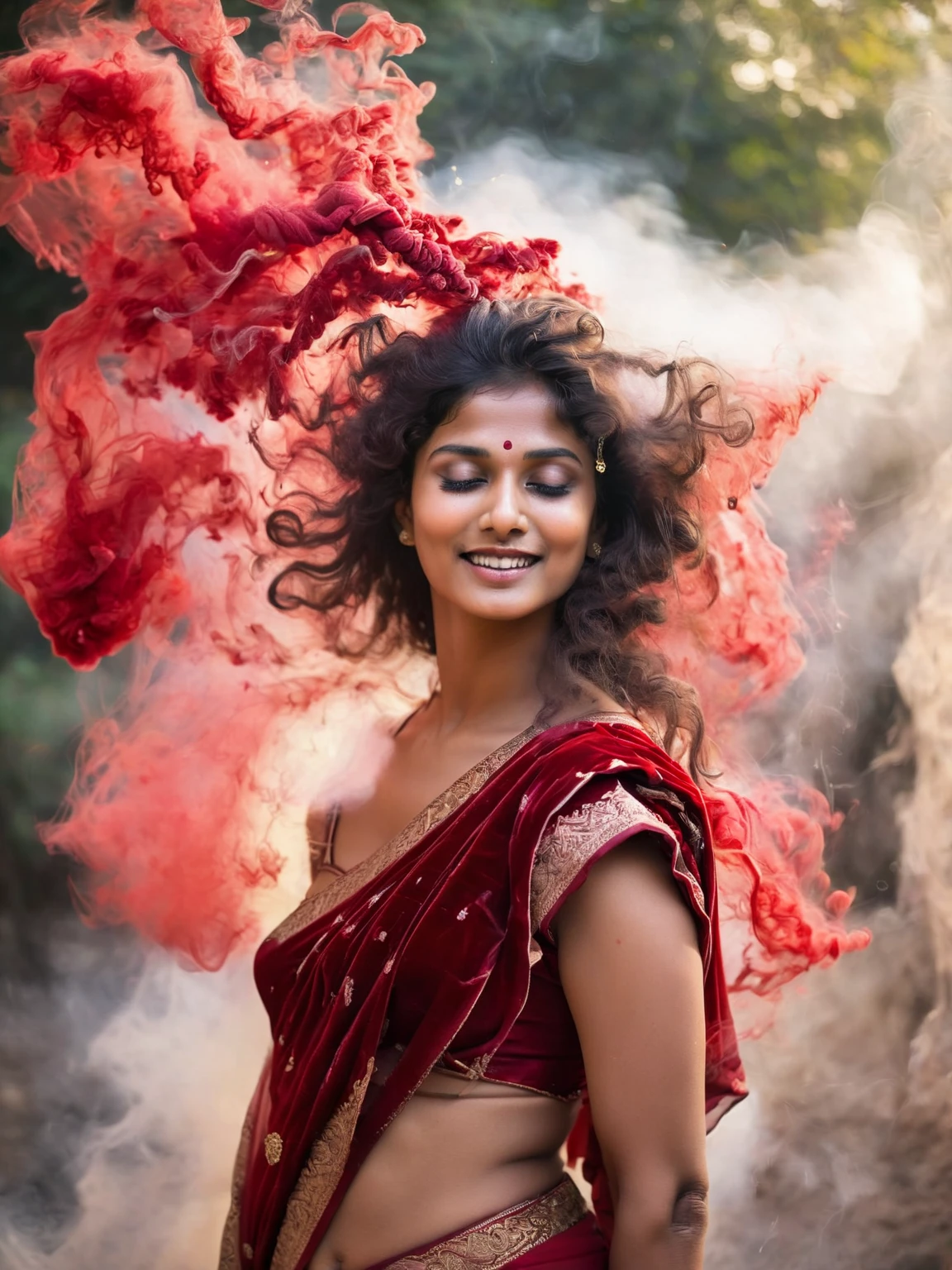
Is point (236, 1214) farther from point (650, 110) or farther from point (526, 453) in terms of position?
point (650, 110)

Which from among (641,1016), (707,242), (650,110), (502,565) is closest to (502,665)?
(502,565)

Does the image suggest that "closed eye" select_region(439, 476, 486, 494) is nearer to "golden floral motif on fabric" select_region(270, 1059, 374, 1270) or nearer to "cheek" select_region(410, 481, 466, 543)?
"cheek" select_region(410, 481, 466, 543)

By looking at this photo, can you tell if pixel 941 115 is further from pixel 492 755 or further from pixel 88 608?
pixel 88 608

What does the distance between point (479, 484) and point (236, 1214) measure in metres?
1.10

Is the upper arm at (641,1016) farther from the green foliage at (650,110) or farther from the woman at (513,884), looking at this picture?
the green foliage at (650,110)

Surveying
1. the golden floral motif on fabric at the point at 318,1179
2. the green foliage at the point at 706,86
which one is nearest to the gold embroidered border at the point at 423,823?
the golden floral motif on fabric at the point at 318,1179

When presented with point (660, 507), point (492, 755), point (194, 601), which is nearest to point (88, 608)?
point (194, 601)

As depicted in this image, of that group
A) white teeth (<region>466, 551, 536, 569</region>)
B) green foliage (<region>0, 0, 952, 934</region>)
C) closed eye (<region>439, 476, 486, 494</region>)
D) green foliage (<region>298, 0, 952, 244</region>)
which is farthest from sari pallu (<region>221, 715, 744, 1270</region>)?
green foliage (<region>298, 0, 952, 244</region>)

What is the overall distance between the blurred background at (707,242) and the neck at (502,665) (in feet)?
3.05

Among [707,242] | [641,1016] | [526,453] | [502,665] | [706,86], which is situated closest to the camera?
[641,1016]

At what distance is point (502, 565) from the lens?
1.66 meters

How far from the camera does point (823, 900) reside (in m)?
2.22

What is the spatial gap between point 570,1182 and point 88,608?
1068 mm

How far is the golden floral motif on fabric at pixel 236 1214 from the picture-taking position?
72.1 inches
